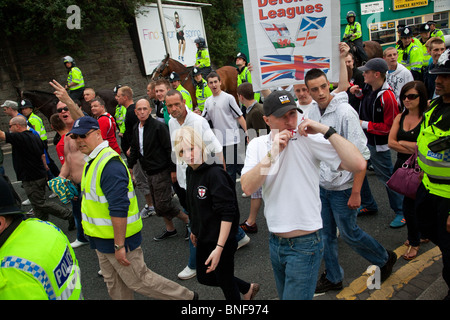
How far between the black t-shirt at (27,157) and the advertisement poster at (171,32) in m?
13.7

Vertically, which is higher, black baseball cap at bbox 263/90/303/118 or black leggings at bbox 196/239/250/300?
black baseball cap at bbox 263/90/303/118

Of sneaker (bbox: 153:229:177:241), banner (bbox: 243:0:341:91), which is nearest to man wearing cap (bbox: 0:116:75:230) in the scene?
sneaker (bbox: 153:229:177:241)

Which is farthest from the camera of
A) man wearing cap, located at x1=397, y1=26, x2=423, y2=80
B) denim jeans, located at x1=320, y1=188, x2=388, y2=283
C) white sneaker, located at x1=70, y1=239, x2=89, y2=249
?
man wearing cap, located at x1=397, y1=26, x2=423, y2=80

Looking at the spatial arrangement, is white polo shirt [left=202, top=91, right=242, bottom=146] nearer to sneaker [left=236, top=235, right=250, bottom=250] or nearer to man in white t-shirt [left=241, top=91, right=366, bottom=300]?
sneaker [left=236, top=235, right=250, bottom=250]

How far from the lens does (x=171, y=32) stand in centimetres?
1962

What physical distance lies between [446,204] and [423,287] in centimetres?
104

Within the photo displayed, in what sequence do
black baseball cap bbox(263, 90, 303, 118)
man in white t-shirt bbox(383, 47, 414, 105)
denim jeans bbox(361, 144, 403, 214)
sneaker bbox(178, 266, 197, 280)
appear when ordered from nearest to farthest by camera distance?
1. black baseball cap bbox(263, 90, 303, 118)
2. sneaker bbox(178, 266, 197, 280)
3. denim jeans bbox(361, 144, 403, 214)
4. man in white t-shirt bbox(383, 47, 414, 105)

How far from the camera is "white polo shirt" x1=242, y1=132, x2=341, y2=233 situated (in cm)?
233

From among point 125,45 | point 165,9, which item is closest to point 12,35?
point 125,45

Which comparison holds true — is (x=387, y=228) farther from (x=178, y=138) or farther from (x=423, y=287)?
(x=178, y=138)

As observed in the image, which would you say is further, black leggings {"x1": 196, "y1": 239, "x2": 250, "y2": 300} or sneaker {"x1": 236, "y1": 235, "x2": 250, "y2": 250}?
sneaker {"x1": 236, "y1": 235, "x2": 250, "y2": 250}

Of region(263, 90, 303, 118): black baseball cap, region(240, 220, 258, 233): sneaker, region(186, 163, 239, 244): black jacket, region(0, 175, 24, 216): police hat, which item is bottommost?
region(240, 220, 258, 233): sneaker

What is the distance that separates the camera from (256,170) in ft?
7.36
